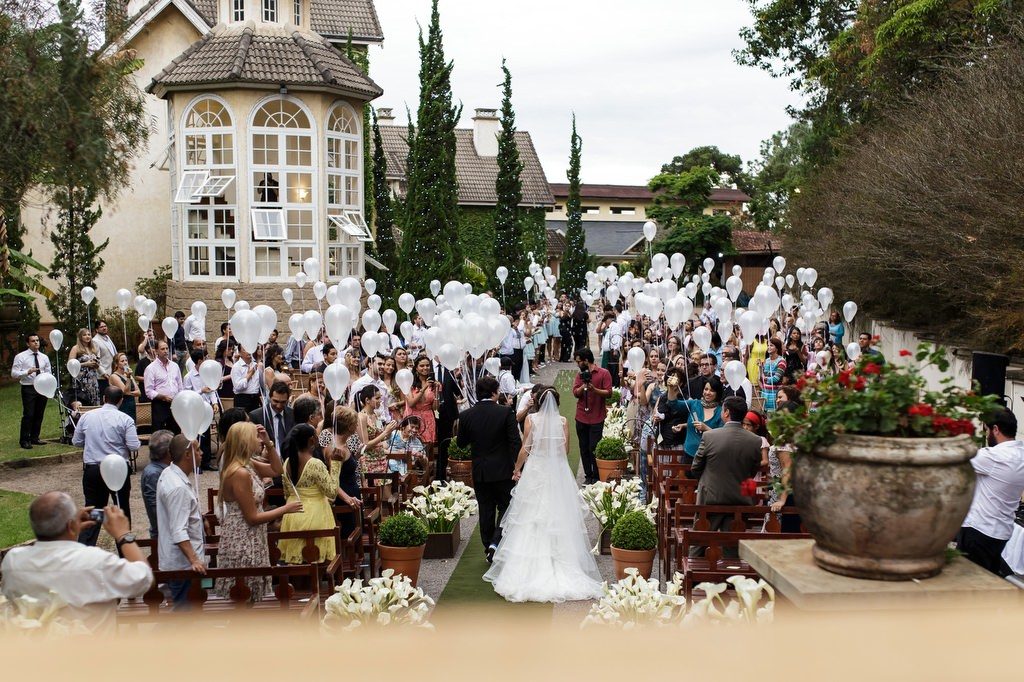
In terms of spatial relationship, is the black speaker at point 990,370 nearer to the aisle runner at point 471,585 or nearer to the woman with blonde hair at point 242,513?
the aisle runner at point 471,585

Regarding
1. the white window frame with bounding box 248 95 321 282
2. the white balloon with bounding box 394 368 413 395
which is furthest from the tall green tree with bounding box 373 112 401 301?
the white balloon with bounding box 394 368 413 395

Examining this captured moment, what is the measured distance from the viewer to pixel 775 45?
114ft

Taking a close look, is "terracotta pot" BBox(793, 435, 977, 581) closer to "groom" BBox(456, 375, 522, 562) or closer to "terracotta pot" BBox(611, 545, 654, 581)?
"terracotta pot" BBox(611, 545, 654, 581)

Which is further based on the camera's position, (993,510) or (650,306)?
(650,306)

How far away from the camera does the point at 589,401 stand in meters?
13.3

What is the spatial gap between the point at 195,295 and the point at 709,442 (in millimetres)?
21710

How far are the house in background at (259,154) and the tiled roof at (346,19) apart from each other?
572 centimetres

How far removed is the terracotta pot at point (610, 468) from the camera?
44.5ft

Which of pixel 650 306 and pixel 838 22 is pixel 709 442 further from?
pixel 838 22

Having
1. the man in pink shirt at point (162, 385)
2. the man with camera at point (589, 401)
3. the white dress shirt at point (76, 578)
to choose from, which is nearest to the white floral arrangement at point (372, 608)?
the white dress shirt at point (76, 578)

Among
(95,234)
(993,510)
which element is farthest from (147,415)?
(95,234)

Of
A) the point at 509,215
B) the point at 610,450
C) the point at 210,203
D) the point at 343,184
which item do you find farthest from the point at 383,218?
the point at 610,450

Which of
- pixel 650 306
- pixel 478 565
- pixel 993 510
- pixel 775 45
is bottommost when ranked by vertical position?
pixel 478 565

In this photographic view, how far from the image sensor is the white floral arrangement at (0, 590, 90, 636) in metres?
4.78
